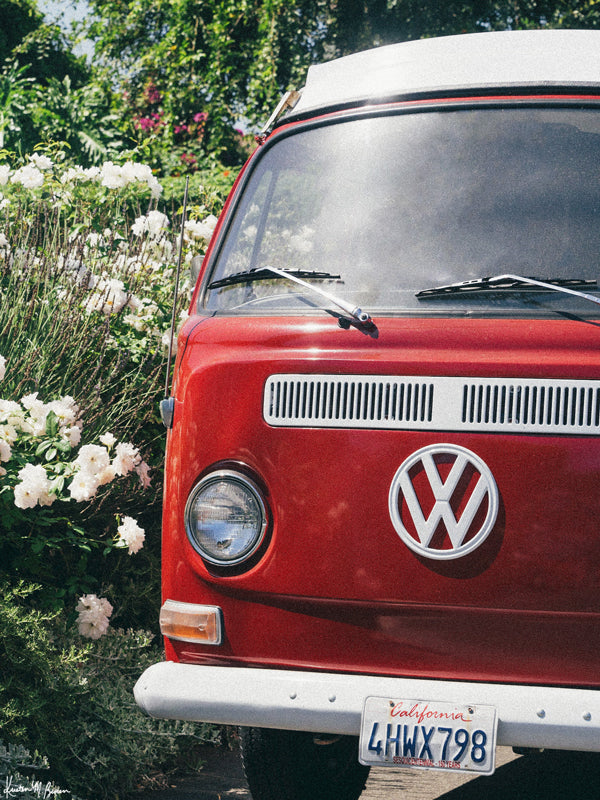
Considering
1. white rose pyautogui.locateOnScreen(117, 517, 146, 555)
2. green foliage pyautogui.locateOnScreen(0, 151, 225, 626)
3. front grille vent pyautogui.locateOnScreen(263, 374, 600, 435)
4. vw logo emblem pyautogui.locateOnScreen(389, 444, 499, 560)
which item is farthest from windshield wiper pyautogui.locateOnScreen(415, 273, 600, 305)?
white rose pyautogui.locateOnScreen(117, 517, 146, 555)

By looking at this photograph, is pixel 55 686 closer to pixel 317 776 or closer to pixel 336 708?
pixel 317 776

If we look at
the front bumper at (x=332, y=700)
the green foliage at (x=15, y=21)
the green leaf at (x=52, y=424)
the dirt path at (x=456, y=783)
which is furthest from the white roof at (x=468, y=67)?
the green foliage at (x=15, y=21)

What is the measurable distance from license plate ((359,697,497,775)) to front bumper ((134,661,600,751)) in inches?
0.9

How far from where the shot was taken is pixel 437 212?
10.4 ft

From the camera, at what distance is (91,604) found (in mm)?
4152

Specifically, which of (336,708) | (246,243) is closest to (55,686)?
(336,708)

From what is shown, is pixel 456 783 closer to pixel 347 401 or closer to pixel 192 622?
pixel 192 622

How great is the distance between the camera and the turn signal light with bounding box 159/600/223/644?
2824mm

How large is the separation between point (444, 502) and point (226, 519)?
0.62 metres

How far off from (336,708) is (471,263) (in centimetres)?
138

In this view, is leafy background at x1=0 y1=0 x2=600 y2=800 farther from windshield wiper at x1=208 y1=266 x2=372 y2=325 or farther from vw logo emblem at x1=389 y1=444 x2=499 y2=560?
vw logo emblem at x1=389 y1=444 x2=499 y2=560

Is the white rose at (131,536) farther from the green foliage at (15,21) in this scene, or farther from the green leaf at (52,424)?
the green foliage at (15,21)

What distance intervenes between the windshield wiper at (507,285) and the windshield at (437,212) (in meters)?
0.02

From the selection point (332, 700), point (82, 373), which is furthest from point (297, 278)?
point (82, 373)
